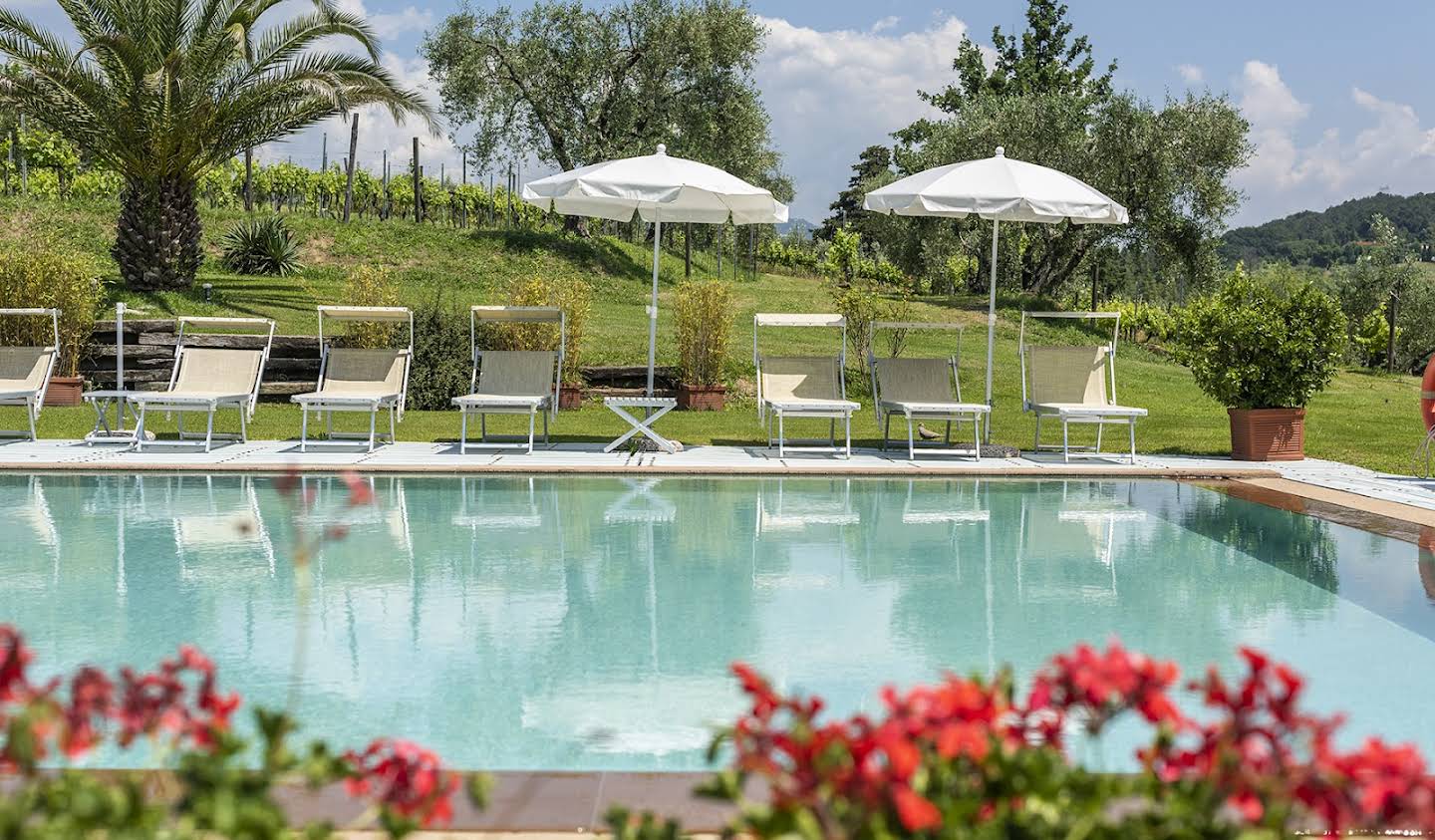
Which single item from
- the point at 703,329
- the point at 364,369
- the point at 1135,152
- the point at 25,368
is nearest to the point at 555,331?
the point at 703,329

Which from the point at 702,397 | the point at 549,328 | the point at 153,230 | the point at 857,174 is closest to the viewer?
the point at 549,328

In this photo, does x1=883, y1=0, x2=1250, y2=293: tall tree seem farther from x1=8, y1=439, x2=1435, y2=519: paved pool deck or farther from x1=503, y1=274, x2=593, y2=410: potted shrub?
x1=8, y1=439, x2=1435, y2=519: paved pool deck

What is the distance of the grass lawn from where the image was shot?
1118 centimetres

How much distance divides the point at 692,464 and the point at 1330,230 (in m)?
84.2

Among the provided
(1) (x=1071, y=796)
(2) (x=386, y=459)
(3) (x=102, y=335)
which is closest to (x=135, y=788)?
(1) (x=1071, y=796)

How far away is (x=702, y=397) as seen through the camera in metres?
12.8

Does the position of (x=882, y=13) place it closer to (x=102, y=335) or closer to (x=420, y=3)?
(x=420, y=3)

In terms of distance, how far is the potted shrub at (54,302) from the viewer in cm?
1159

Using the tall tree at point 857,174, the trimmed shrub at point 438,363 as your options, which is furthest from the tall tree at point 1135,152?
the tall tree at point 857,174

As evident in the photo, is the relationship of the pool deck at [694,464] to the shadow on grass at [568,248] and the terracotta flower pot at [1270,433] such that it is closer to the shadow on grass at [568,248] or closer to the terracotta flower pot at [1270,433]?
the terracotta flower pot at [1270,433]

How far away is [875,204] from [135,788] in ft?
27.6

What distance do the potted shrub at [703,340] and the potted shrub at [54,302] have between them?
18.8 feet

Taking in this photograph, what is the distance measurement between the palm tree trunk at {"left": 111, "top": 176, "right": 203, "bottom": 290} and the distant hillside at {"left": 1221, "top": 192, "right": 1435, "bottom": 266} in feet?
221

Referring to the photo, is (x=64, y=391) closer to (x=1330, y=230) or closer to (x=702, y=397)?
(x=702, y=397)
